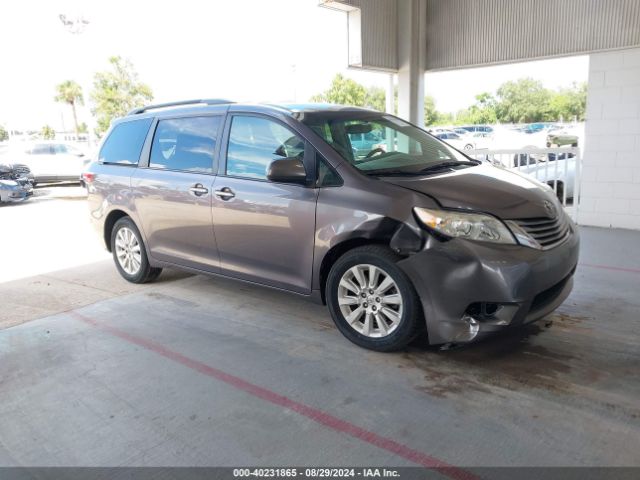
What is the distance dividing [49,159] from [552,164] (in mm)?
15675

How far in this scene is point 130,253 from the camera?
545 cm

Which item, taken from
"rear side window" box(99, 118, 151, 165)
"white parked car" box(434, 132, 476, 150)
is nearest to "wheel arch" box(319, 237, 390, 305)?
"rear side window" box(99, 118, 151, 165)

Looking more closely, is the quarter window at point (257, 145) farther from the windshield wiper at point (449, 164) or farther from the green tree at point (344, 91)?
the green tree at point (344, 91)

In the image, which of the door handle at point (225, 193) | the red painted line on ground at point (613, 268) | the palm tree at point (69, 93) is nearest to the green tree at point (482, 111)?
the palm tree at point (69, 93)

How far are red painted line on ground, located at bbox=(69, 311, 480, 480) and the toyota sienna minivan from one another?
844 mm

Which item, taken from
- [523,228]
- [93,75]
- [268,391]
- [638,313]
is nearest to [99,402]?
[268,391]

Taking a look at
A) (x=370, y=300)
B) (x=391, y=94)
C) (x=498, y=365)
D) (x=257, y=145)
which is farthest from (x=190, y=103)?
(x=391, y=94)

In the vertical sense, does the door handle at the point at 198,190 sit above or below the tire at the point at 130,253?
above

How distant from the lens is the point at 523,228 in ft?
10.8

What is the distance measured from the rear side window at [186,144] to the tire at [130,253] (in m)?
0.82

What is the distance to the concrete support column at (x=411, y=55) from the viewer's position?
9.43m

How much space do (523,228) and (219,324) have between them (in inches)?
97.8

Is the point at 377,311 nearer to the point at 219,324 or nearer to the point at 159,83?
the point at 219,324

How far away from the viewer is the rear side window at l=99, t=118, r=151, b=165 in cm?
516
